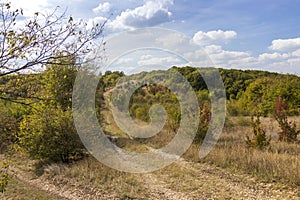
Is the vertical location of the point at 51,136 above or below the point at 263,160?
above

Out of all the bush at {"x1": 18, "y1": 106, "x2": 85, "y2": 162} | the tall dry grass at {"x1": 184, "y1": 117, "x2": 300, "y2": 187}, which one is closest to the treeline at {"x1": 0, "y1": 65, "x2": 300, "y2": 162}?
the bush at {"x1": 18, "y1": 106, "x2": 85, "y2": 162}

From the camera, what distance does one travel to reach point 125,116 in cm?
1532

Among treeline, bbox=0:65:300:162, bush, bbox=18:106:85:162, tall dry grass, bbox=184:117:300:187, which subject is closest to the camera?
treeline, bbox=0:65:300:162

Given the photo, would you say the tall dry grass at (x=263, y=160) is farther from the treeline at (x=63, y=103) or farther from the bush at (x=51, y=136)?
the bush at (x=51, y=136)

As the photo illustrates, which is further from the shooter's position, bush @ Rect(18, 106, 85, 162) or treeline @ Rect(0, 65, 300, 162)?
bush @ Rect(18, 106, 85, 162)

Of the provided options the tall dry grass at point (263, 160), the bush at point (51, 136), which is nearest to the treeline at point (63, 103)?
the bush at point (51, 136)

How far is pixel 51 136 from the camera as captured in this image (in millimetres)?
9016

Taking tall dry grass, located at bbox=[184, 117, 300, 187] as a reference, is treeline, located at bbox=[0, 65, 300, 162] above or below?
above

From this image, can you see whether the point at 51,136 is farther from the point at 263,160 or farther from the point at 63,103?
the point at 263,160

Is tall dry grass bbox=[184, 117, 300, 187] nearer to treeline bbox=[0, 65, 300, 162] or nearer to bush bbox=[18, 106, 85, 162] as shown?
treeline bbox=[0, 65, 300, 162]

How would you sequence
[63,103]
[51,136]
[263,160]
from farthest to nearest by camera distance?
[63,103] → [51,136] → [263,160]

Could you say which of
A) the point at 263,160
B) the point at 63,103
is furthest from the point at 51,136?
the point at 263,160

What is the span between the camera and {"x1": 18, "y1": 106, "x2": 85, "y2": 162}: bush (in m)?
8.97

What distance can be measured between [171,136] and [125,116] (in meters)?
3.91
